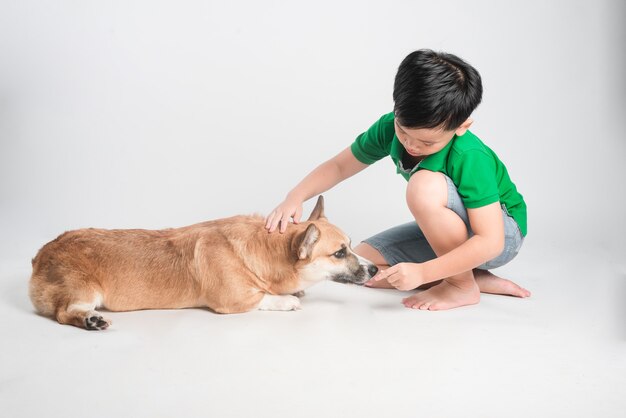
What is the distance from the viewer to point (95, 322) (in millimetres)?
3301

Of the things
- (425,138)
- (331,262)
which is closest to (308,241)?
(331,262)

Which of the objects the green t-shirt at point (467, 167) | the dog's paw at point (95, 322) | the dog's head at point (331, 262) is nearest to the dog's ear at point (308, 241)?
the dog's head at point (331, 262)

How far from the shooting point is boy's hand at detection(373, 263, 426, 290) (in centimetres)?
348

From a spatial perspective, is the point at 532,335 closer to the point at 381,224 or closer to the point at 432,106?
the point at 432,106

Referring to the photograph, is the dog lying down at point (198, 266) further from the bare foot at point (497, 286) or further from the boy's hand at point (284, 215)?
the bare foot at point (497, 286)

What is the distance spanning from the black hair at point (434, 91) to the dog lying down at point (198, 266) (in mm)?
752

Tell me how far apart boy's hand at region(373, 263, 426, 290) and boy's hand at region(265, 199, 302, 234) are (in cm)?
62

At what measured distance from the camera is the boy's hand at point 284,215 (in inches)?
150

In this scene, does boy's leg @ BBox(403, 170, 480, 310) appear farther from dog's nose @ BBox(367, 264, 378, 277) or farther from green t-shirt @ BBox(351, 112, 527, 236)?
dog's nose @ BBox(367, 264, 378, 277)

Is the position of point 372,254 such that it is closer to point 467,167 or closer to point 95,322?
point 467,167

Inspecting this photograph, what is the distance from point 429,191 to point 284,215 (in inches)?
31.2

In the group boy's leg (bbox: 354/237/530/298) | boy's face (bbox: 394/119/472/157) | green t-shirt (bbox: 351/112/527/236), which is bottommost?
boy's leg (bbox: 354/237/530/298)

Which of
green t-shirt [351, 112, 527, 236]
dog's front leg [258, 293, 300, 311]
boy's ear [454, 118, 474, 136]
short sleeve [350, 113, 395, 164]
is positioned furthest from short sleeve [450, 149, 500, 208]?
dog's front leg [258, 293, 300, 311]

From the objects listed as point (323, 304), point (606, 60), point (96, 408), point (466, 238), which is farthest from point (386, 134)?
point (606, 60)
